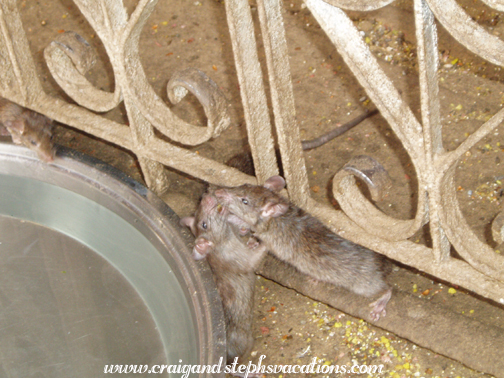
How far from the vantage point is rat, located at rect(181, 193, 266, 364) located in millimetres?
2771

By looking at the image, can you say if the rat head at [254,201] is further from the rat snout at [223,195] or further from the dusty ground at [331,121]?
the dusty ground at [331,121]

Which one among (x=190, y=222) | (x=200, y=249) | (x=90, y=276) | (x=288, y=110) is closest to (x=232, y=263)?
(x=190, y=222)

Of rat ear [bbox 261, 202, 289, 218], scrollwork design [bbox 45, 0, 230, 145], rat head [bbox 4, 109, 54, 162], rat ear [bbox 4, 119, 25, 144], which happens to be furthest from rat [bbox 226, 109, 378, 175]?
rat ear [bbox 4, 119, 25, 144]

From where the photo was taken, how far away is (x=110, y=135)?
2.97 metres

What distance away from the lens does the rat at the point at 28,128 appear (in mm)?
3039

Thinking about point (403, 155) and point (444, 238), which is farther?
point (403, 155)

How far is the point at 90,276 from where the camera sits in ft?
10.0

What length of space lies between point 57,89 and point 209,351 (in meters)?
2.78

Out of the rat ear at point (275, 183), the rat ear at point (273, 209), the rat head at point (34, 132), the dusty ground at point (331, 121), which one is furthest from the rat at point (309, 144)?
the rat head at point (34, 132)

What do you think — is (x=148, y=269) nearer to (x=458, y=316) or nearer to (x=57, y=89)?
(x=458, y=316)

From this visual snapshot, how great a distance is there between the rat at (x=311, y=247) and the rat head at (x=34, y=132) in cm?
91

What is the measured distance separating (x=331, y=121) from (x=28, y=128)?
6.29 feet

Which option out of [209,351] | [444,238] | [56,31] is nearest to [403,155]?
[444,238]

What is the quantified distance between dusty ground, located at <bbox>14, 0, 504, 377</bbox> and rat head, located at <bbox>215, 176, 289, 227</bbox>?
386 mm
